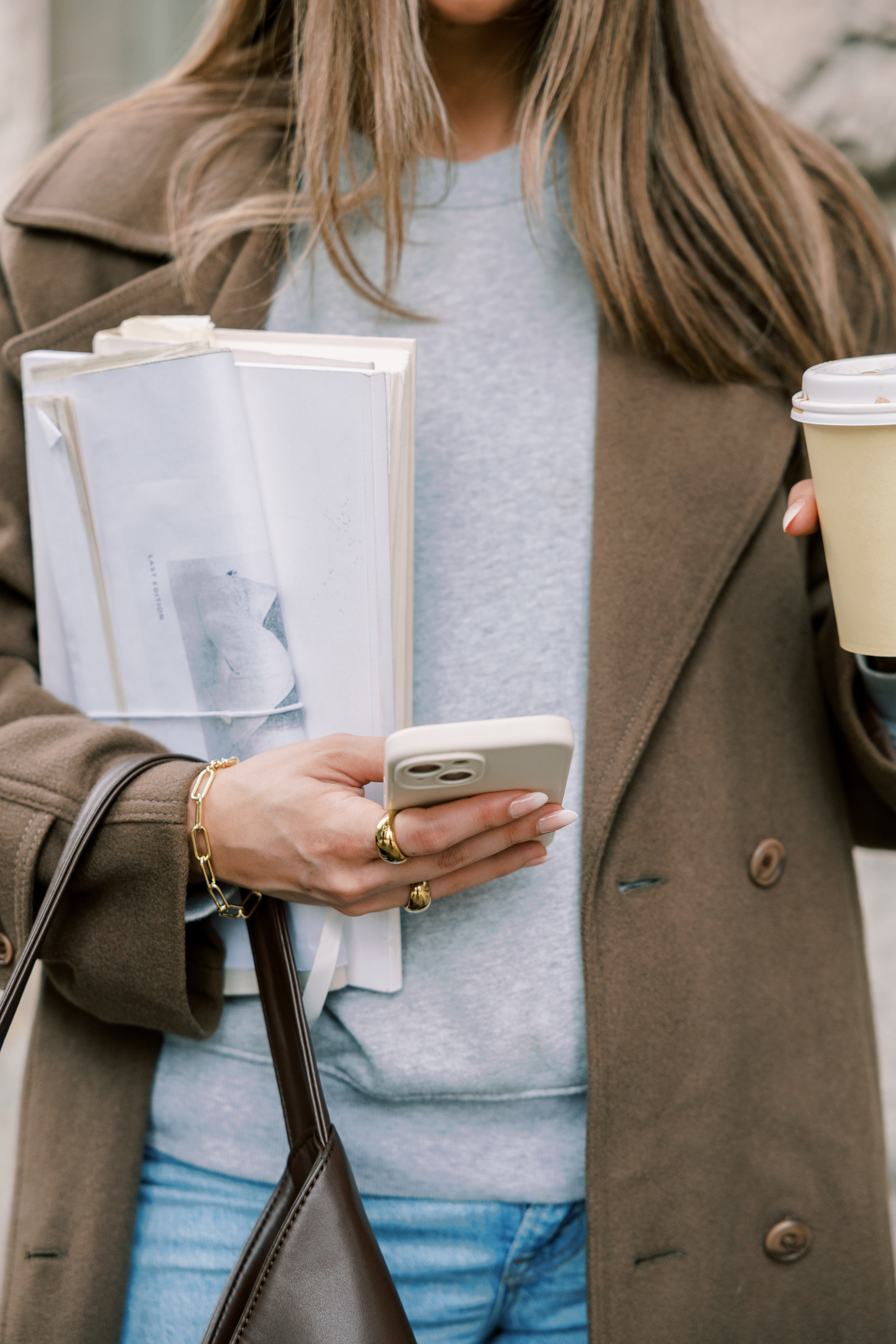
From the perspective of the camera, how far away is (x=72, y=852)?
2.50ft

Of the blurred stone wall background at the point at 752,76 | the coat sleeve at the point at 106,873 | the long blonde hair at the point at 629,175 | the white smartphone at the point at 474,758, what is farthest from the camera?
the blurred stone wall background at the point at 752,76

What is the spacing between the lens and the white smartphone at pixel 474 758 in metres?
0.59

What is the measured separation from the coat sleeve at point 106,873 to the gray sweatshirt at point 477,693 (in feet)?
0.29

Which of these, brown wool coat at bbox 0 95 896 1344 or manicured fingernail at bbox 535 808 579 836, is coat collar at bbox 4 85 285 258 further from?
manicured fingernail at bbox 535 808 579 836

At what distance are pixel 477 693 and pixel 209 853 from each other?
0.90ft

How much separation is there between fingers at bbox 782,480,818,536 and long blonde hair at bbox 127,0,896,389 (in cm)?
28

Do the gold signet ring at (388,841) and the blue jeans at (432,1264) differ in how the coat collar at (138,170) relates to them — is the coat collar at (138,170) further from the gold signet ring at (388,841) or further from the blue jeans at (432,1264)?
the blue jeans at (432,1264)

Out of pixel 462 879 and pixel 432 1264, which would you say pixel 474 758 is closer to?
pixel 462 879

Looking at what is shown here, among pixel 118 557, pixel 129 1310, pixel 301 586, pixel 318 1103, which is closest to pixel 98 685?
pixel 118 557

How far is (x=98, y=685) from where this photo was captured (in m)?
0.91

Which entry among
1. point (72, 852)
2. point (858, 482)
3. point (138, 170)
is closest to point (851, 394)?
point (858, 482)

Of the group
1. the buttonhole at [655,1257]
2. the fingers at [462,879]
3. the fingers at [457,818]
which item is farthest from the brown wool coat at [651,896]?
the fingers at [457,818]

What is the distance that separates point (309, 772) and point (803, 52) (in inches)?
55.1

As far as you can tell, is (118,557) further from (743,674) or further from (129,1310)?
(129,1310)
